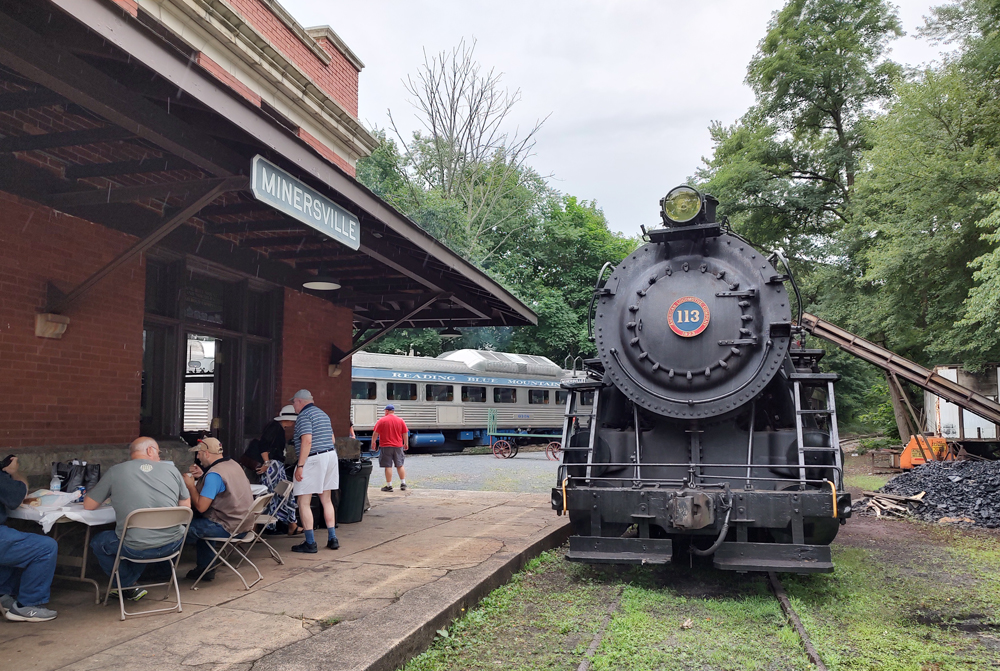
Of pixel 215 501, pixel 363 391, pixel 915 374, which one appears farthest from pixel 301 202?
pixel 363 391

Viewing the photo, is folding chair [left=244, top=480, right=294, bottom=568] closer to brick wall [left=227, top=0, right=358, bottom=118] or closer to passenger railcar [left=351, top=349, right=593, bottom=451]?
brick wall [left=227, top=0, right=358, bottom=118]

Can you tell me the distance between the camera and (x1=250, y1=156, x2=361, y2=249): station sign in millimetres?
4309

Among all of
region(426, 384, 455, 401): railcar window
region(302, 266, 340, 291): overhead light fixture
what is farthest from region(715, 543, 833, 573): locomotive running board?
region(426, 384, 455, 401): railcar window

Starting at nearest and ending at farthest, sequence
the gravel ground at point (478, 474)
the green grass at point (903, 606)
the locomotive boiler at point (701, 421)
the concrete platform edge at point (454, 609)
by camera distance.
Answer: the concrete platform edge at point (454, 609)
the green grass at point (903, 606)
the locomotive boiler at point (701, 421)
the gravel ground at point (478, 474)

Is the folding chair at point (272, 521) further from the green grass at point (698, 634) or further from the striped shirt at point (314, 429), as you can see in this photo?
the green grass at point (698, 634)

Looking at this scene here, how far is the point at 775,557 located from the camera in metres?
5.14

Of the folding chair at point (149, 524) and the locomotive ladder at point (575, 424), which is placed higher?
the locomotive ladder at point (575, 424)

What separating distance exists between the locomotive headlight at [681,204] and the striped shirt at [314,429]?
3.66 meters

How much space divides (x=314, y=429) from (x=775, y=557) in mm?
4034

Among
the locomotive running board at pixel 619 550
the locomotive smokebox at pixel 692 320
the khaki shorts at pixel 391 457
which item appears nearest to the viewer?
the locomotive running board at pixel 619 550

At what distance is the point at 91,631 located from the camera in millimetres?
3924

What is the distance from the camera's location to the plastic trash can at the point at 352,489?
7.65m

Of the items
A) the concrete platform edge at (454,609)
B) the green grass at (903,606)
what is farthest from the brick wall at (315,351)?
the green grass at (903,606)

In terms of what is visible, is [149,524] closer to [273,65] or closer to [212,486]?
[212,486]
